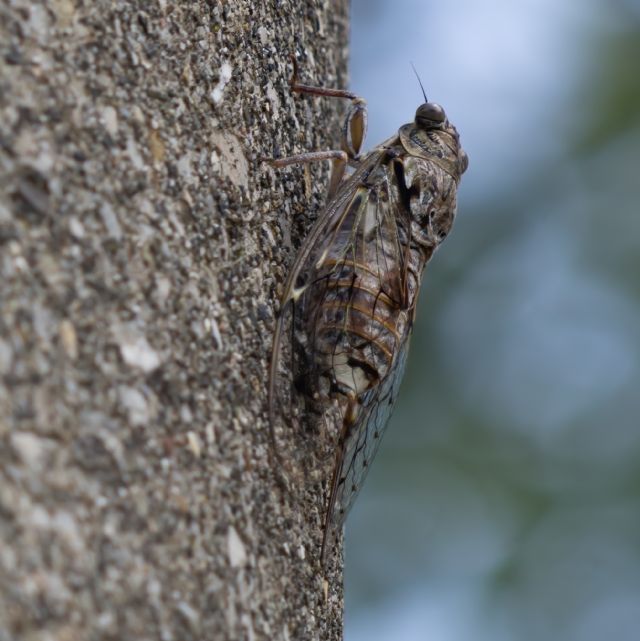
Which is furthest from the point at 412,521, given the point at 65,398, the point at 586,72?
the point at 65,398

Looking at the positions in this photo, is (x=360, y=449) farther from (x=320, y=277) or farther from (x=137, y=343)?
(x=137, y=343)

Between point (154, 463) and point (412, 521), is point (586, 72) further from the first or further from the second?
point (154, 463)

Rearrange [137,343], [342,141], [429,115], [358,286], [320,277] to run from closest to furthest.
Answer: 1. [137,343]
2. [320,277]
3. [358,286]
4. [342,141]
5. [429,115]

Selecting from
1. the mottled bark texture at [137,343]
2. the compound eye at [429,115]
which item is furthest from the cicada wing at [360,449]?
the compound eye at [429,115]

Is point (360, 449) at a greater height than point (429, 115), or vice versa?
point (429, 115)

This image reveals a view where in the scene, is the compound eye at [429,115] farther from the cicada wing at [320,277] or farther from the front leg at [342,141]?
the cicada wing at [320,277]

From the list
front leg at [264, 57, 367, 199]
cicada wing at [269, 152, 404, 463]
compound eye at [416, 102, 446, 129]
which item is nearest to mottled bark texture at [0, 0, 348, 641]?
cicada wing at [269, 152, 404, 463]

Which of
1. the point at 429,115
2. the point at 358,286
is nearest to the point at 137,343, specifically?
the point at 358,286
